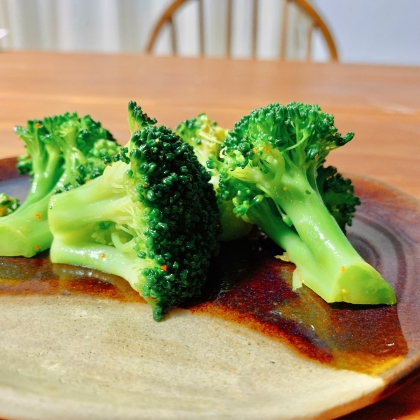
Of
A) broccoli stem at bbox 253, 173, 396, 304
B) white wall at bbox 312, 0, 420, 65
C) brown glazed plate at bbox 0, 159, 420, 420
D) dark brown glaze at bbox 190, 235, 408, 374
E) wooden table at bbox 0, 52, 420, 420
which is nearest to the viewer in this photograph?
brown glazed plate at bbox 0, 159, 420, 420

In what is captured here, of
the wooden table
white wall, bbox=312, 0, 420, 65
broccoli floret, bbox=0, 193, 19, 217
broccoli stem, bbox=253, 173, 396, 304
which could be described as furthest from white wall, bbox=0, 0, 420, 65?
broccoli stem, bbox=253, 173, 396, 304

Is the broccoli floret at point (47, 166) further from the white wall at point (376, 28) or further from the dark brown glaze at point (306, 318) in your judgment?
the white wall at point (376, 28)

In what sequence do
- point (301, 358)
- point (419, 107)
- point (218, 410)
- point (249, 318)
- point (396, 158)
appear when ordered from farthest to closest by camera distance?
point (419, 107)
point (396, 158)
point (249, 318)
point (301, 358)
point (218, 410)

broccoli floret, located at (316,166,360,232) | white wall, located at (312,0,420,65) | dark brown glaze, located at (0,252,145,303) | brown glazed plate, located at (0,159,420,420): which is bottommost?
white wall, located at (312,0,420,65)

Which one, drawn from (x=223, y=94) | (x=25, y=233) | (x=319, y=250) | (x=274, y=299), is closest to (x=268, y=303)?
(x=274, y=299)

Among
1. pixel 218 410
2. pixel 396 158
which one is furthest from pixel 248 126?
pixel 396 158

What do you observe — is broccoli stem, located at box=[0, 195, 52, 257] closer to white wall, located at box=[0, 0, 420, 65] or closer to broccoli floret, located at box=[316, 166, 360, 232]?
broccoli floret, located at box=[316, 166, 360, 232]

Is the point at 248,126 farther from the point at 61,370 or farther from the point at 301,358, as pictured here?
the point at 61,370

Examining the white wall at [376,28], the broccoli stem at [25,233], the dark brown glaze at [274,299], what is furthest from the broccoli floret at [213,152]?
the white wall at [376,28]
